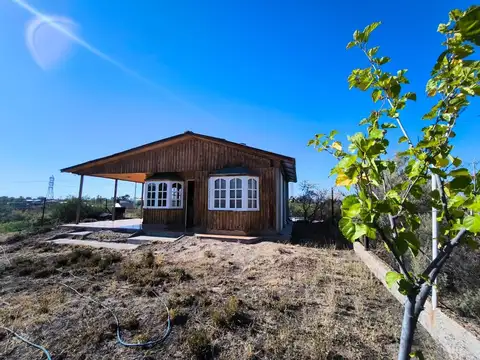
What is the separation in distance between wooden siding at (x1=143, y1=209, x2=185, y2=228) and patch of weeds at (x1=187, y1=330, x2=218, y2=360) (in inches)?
394

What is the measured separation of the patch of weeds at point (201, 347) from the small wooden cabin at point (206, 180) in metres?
7.02

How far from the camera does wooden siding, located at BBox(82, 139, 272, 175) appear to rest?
10797 mm

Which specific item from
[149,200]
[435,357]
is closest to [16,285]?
[435,357]

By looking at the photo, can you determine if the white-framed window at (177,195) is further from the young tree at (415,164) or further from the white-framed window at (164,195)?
the young tree at (415,164)

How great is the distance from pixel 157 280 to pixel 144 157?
8.97 m

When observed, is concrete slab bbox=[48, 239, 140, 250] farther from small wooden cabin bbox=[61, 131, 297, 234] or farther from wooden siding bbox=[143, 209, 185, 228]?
wooden siding bbox=[143, 209, 185, 228]

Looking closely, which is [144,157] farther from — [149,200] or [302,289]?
[302,289]

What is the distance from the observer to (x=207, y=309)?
12.1ft

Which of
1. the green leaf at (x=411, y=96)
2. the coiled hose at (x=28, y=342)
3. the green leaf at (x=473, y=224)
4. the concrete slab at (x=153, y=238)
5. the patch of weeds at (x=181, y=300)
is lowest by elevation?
the coiled hose at (x=28, y=342)

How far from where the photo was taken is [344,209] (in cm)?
119

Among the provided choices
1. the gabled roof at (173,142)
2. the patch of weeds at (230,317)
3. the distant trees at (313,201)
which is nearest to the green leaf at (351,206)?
the patch of weeds at (230,317)

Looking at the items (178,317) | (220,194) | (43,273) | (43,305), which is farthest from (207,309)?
(220,194)

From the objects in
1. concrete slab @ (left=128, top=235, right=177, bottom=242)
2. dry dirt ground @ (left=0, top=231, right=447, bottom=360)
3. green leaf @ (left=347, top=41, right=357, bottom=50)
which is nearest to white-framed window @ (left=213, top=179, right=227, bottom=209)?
concrete slab @ (left=128, top=235, right=177, bottom=242)

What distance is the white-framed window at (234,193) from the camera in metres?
10.0
